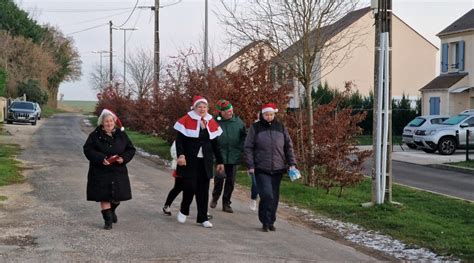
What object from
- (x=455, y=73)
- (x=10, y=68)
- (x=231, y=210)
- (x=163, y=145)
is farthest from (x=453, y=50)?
(x=10, y=68)

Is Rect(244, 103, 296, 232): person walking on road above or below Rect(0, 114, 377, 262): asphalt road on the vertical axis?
above

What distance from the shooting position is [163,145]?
28062 mm

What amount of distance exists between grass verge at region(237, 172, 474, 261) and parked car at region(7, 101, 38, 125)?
3184cm

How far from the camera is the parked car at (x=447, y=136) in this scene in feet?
92.7

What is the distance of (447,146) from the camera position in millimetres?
28391

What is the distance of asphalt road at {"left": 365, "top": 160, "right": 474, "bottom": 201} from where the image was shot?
1656cm

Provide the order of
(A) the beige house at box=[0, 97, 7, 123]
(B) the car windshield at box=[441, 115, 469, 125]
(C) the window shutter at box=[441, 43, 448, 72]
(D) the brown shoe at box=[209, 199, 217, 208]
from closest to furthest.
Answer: (D) the brown shoe at box=[209, 199, 217, 208] → (B) the car windshield at box=[441, 115, 469, 125] → (A) the beige house at box=[0, 97, 7, 123] → (C) the window shutter at box=[441, 43, 448, 72]

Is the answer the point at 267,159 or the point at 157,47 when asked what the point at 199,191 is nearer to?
the point at 267,159

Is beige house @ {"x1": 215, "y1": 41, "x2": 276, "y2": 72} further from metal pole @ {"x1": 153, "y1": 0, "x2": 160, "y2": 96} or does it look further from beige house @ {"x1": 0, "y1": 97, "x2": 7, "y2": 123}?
beige house @ {"x1": 0, "y1": 97, "x2": 7, "y2": 123}

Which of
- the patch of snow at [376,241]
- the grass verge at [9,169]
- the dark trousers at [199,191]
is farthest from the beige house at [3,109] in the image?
the dark trousers at [199,191]

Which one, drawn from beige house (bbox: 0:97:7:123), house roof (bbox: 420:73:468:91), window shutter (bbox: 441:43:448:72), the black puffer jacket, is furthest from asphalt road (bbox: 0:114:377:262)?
window shutter (bbox: 441:43:448:72)

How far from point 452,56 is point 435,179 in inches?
906

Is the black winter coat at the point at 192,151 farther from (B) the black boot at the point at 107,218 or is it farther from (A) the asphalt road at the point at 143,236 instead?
(B) the black boot at the point at 107,218

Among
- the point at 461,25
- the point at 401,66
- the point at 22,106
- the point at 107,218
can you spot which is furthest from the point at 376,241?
the point at 401,66
